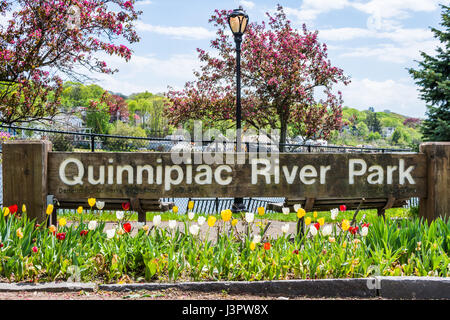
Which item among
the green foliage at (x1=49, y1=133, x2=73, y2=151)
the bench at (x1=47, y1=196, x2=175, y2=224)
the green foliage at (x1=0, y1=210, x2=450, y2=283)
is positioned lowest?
the green foliage at (x1=0, y1=210, x2=450, y2=283)

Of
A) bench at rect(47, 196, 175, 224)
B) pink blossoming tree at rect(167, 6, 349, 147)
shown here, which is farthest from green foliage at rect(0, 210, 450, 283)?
pink blossoming tree at rect(167, 6, 349, 147)

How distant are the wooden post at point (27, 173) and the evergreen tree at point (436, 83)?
11.3 metres

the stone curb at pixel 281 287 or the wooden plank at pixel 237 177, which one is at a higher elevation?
the wooden plank at pixel 237 177

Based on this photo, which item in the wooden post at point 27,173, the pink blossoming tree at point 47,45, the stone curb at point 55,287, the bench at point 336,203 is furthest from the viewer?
the pink blossoming tree at point 47,45

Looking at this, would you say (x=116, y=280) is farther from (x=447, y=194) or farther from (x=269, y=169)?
(x=447, y=194)

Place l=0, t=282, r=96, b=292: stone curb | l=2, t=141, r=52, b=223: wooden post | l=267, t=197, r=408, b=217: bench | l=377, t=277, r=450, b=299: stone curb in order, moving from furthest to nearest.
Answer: l=267, t=197, r=408, b=217: bench
l=2, t=141, r=52, b=223: wooden post
l=377, t=277, r=450, b=299: stone curb
l=0, t=282, r=96, b=292: stone curb

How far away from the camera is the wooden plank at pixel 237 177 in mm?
4402

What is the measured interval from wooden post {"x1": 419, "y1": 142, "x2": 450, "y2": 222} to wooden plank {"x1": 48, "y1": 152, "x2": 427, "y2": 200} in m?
0.10

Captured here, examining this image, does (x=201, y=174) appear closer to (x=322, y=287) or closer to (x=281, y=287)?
(x=281, y=287)

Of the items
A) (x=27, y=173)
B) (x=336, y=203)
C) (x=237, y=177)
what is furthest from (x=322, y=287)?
(x=27, y=173)

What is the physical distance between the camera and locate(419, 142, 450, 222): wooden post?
465cm

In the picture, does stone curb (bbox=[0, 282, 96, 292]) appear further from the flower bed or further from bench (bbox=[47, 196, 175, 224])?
bench (bbox=[47, 196, 175, 224])

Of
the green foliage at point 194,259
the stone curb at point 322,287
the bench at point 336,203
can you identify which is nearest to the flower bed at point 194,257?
the green foliage at point 194,259

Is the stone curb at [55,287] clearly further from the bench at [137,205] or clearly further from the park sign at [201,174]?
the bench at [137,205]
